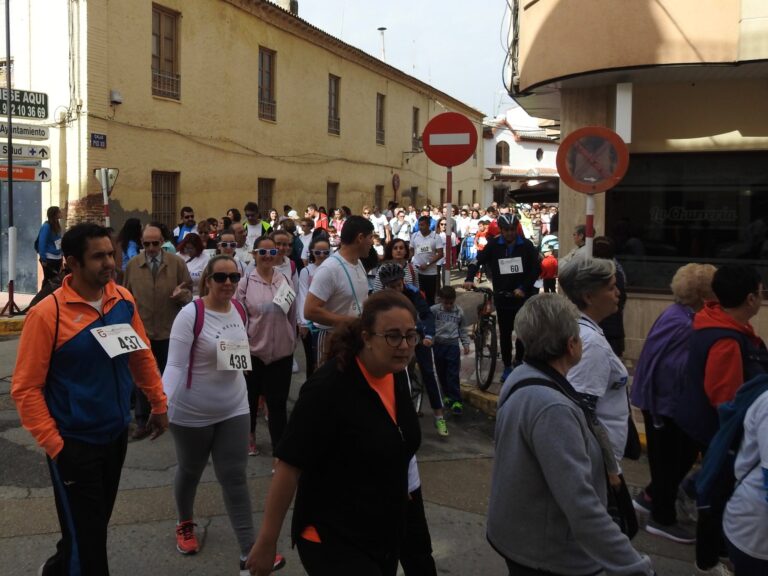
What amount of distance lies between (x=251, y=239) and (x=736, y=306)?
10.5 metres

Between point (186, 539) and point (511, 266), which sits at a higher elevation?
point (511, 266)

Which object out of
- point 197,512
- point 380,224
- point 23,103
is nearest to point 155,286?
point 197,512

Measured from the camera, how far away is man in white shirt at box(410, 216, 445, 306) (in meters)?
12.3

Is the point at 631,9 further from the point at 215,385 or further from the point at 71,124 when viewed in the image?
the point at 71,124

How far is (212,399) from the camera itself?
4191 millimetres

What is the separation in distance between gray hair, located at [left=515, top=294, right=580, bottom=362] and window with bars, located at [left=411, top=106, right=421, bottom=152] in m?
31.5

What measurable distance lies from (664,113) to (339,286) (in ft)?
19.2

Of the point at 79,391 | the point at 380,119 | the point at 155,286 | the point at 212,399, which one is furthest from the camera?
the point at 380,119

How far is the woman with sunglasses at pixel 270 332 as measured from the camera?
553cm

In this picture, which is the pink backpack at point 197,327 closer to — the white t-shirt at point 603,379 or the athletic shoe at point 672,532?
the white t-shirt at point 603,379

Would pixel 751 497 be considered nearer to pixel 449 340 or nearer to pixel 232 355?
pixel 232 355

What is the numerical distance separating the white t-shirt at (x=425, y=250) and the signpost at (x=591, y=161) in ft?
17.9

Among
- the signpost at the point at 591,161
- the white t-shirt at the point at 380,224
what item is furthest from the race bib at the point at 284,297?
→ the white t-shirt at the point at 380,224

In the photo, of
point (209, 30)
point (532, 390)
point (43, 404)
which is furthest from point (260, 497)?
point (209, 30)
